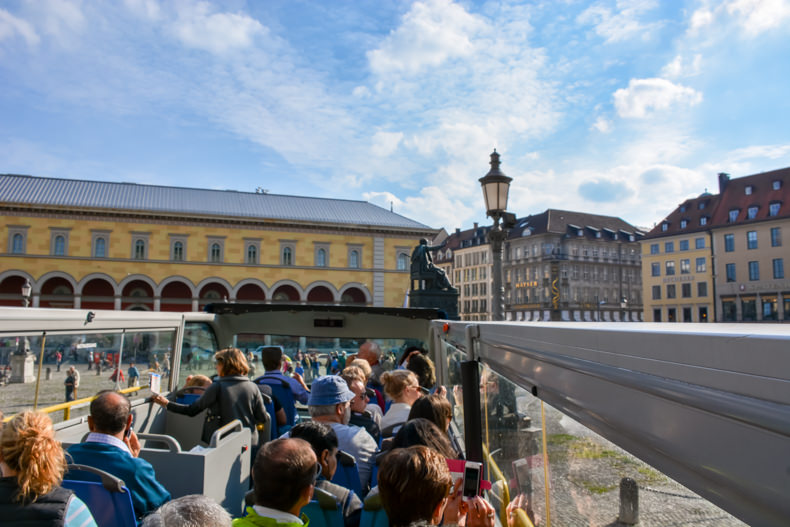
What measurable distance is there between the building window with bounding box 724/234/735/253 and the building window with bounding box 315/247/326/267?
53.3m

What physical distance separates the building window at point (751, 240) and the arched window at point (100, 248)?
6990cm

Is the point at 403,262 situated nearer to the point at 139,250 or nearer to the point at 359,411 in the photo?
the point at 139,250

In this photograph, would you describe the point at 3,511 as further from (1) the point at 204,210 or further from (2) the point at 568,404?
(1) the point at 204,210

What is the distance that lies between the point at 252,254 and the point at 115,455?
147 feet

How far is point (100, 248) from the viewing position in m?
43.7

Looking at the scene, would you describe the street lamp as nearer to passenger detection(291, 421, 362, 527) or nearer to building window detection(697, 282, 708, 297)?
passenger detection(291, 421, 362, 527)

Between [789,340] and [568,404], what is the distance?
3.54 ft

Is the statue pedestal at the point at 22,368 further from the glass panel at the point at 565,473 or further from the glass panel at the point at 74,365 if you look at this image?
the glass panel at the point at 565,473

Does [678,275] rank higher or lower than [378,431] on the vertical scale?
higher

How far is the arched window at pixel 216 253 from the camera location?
4600 cm

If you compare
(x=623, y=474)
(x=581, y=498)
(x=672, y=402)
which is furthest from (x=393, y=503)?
(x=672, y=402)

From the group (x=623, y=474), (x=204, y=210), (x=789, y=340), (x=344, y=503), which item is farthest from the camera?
(x=204, y=210)

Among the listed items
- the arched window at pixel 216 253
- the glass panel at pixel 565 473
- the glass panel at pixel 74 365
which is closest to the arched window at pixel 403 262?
the arched window at pixel 216 253

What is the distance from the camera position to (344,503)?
2.96 m
